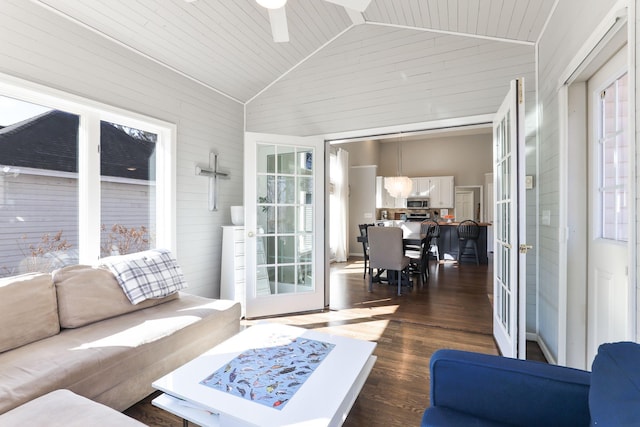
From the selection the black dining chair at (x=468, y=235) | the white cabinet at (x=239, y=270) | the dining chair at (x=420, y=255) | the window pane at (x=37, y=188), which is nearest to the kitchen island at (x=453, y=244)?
the black dining chair at (x=468, y=235)

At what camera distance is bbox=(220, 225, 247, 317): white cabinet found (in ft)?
12.1

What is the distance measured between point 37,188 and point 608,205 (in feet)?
13.2

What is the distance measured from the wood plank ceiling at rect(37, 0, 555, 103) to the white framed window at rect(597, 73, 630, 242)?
1.20 metres

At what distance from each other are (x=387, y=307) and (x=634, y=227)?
2891mm

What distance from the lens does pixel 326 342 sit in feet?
6.49

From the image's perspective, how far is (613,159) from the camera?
1.83m

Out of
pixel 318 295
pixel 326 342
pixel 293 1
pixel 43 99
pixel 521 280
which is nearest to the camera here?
pixel 326 342

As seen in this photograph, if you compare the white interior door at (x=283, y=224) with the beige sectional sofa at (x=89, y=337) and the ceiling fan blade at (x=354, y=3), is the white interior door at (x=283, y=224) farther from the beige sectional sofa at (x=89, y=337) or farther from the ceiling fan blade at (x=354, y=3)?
the ceiling fan blade at (x=354, y=3)

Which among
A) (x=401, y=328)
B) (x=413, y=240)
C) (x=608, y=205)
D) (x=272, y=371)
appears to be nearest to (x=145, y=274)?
(x=272, y=371)

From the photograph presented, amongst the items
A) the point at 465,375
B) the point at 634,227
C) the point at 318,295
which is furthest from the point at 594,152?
the point at 318,295

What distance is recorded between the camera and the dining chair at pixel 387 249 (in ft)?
14.8

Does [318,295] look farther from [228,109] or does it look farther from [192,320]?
[228,109]

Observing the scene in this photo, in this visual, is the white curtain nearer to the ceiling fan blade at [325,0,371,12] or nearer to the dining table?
the dining table

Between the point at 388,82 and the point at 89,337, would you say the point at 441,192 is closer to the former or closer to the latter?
the point at 388,82
